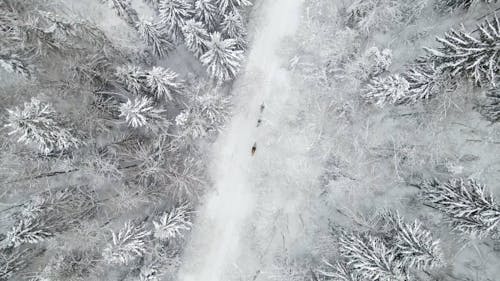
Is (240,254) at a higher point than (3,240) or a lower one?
lower

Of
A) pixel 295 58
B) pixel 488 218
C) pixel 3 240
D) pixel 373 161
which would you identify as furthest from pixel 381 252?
pixel 3 240

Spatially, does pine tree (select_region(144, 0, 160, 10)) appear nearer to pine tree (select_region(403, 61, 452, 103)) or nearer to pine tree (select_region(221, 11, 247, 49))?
pine tree (select_region(221, 11, 247, 49))

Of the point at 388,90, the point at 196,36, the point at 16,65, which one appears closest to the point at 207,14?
the point at 196,36

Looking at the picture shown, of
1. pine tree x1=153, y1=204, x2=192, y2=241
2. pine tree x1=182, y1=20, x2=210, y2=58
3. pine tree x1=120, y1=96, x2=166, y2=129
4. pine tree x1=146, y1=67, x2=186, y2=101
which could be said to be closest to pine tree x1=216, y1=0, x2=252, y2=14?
pine tree x1=182, y1=20, x2=210, y2=58

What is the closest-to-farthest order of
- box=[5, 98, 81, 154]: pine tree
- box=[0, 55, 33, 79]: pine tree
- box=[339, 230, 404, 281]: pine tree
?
box=[5, 98, 81, 154]: pine tree, box=[339, 230, 404, 281]: pine tree, box=[0, 55, 33, 79]: pine tree

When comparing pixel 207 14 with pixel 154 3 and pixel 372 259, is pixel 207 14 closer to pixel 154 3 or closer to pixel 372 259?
pixel 154 3

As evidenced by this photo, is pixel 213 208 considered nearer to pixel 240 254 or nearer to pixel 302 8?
pixel 240 254

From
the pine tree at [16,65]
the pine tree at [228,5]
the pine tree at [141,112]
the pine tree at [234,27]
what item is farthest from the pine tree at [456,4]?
the pine tree at [16,65]
